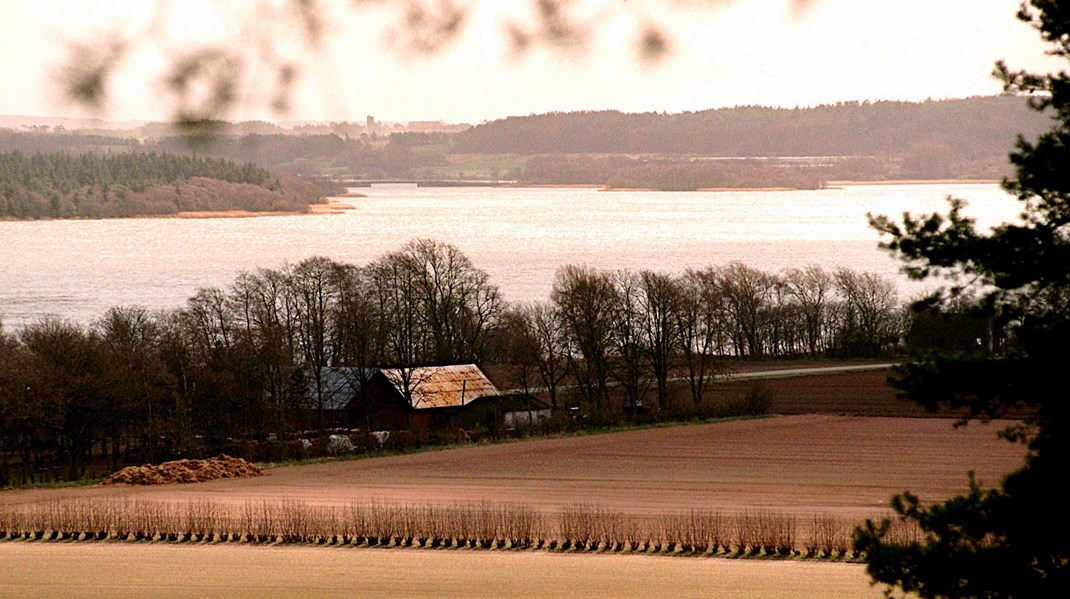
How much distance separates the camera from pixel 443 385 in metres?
57.4

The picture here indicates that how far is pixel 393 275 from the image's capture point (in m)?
71.9

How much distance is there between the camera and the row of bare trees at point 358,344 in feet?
157

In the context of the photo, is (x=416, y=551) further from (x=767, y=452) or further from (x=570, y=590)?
(x=767, y=452)

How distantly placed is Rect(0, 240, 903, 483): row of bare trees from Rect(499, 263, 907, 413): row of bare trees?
14cm

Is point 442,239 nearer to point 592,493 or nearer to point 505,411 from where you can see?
point 505,411

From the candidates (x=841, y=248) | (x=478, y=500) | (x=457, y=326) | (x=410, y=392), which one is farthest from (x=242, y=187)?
(x=841, y=248)

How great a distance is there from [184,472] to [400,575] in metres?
20.7

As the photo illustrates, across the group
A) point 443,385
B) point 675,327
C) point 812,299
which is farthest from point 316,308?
point 812,299

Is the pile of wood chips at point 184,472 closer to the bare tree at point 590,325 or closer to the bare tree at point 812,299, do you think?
the bare tree at point 590,325

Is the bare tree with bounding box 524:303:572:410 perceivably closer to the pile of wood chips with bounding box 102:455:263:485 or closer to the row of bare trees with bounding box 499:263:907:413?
the row of bare trees with bounding box 499:263:907:413

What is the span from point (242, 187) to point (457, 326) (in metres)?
65.3

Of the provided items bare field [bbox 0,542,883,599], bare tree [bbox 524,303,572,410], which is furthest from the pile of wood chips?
bare tree [bbox 524,303,572,410]

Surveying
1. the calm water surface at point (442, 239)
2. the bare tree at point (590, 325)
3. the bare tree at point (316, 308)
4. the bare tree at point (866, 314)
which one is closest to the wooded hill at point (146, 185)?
the calm water surface at point (442, 239)

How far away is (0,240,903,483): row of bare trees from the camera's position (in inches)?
1889
